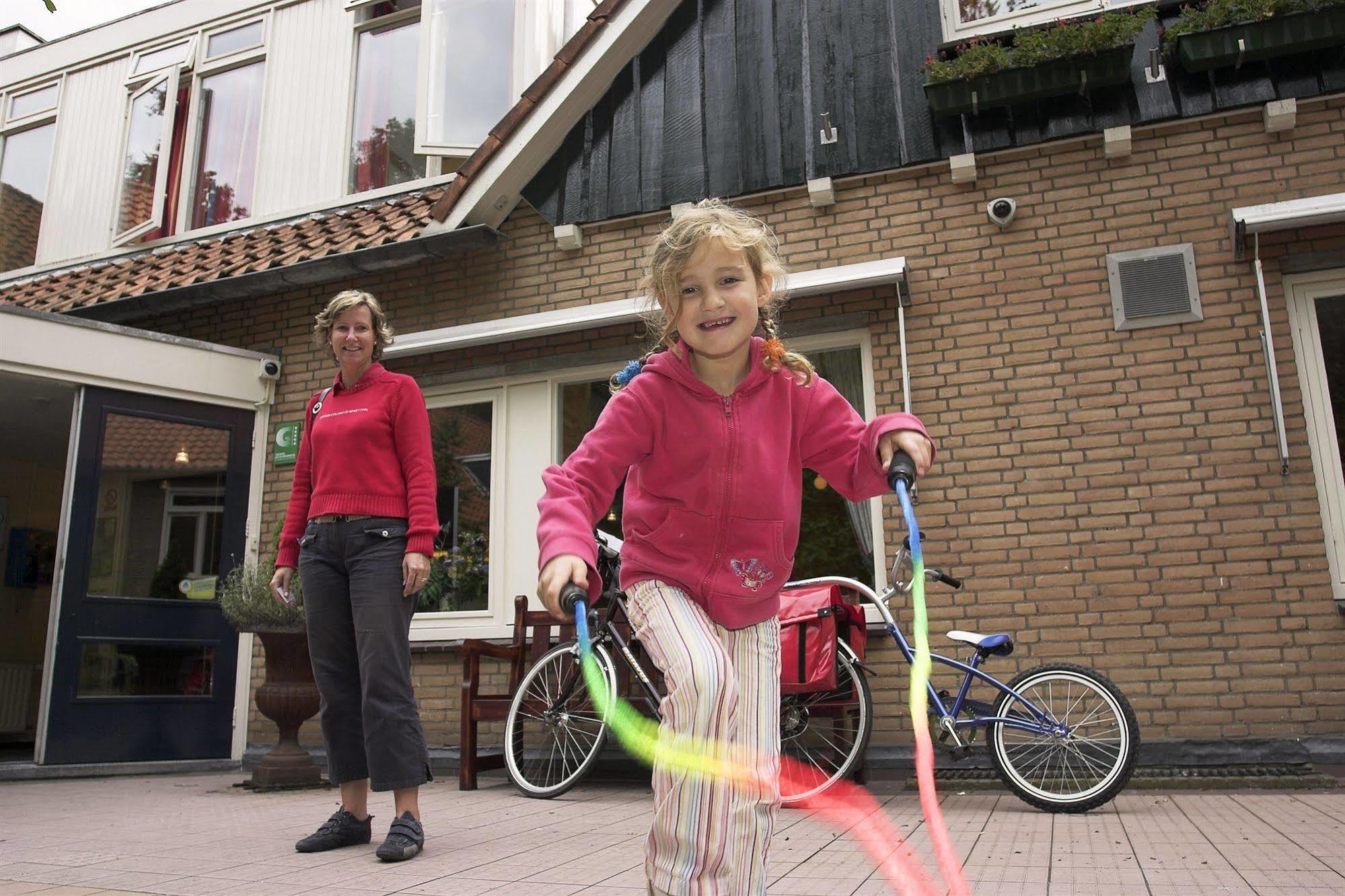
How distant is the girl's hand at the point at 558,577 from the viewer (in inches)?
70.1

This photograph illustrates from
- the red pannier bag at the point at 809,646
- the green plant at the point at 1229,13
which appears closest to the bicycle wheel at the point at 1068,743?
the red pannier bag at the point at 809,646

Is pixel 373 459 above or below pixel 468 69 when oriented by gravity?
below

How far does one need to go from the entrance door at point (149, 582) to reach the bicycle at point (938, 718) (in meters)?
3.10

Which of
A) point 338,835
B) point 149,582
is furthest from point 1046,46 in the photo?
point 149,582

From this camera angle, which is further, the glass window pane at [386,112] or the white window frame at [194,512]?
the glass window pane at [386,112]

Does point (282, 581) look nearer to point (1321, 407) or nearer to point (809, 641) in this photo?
point (809, 641)

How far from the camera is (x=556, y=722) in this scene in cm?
528

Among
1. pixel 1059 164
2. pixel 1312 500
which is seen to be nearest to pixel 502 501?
pixel 1059 164

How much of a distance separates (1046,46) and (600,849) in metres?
4.95

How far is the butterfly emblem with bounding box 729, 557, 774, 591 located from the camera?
2139mm

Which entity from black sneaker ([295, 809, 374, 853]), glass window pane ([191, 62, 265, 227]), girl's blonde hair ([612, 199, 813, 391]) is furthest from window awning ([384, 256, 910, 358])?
girl's blonde hair ([612, 199, 813, 391])

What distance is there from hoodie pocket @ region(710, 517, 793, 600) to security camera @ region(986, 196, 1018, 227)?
4.35 metres

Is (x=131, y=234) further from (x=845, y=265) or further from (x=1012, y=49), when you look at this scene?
(x=1012, y=49)

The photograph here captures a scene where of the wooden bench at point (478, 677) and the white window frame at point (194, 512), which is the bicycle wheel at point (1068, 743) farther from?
the white window frame at point (194, 512)
